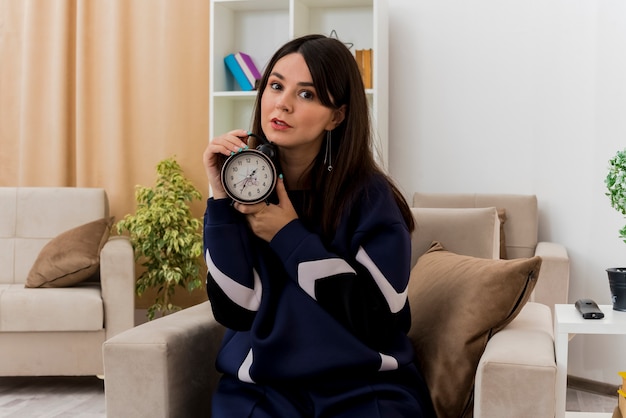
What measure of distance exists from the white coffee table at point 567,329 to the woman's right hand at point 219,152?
2.68 ft

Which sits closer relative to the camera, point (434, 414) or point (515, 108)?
point (434, 414)

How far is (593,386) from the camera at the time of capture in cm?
355

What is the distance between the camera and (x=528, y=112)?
12.5ft

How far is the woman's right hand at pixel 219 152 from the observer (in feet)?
5.27

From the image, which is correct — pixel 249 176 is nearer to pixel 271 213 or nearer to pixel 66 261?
pixel 271 213

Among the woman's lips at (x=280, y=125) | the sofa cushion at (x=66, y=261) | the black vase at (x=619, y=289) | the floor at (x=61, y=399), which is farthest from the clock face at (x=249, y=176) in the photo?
the sofa cushion at (x=66, y=261)

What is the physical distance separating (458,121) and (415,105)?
23 cm

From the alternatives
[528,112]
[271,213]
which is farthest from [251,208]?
[528,112]

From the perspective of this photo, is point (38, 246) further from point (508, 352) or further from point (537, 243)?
point (508, 352)

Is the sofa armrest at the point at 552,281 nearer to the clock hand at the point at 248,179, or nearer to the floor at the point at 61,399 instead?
the floor at the point at 61,399

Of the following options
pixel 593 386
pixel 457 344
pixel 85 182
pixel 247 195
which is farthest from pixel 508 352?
pixel 85 182

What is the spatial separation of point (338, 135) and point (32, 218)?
8.46 ft

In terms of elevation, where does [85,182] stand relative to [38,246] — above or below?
above

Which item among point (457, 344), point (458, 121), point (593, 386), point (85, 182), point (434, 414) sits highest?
point (458, 121)
